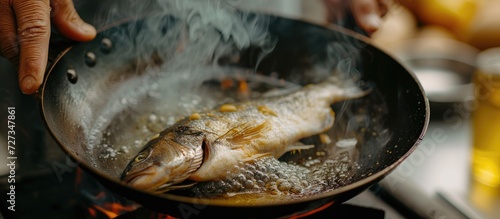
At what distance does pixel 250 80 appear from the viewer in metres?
1.90

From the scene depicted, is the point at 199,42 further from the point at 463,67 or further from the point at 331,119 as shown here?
the point at 463,67

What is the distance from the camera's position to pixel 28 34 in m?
1.28

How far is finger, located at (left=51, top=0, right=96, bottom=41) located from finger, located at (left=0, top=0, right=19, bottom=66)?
0.12 metres

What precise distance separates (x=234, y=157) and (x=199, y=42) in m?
0.74

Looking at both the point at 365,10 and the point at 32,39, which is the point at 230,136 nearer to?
the point at 32,39

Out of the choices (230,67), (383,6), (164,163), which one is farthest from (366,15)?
(164,163)

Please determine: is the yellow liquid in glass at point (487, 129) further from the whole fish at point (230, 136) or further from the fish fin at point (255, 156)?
the fish fin at point (255, 156)

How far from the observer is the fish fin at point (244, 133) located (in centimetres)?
137

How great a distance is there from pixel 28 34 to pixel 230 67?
85 centimetres

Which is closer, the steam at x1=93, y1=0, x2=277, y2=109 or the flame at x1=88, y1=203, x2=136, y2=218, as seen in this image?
the flame at x1=88, y1=203, x2=136, y2=218

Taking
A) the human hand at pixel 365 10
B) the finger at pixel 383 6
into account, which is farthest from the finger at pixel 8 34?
the finger at pixel 383 6

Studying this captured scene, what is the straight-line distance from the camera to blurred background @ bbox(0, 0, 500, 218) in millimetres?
1599

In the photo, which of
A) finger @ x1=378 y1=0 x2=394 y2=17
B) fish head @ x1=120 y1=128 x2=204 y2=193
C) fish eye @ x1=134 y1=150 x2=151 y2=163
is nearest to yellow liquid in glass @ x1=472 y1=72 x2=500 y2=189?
finger @ x1=378 y1=0 x2=394 y2=17

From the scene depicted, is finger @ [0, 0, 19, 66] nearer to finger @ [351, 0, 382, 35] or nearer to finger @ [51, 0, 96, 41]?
finger @ [51, 0, 96, 41]
